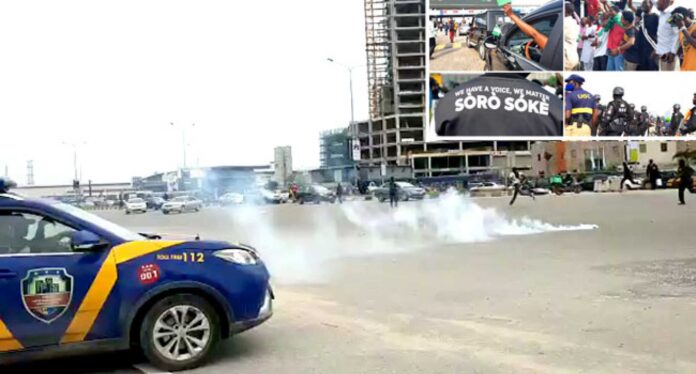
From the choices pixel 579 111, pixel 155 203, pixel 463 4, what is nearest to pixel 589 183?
pixel 579 111

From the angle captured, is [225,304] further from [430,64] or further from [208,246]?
[430,64]

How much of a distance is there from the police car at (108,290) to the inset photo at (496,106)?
42.5 metres

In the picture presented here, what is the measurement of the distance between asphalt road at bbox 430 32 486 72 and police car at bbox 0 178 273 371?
4297cm

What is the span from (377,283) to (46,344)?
535 centimetres

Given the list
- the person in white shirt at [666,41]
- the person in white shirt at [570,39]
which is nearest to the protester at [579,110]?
the person in white shirt at [570,39]

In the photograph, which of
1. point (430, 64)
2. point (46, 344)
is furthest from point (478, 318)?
point (430, 64)

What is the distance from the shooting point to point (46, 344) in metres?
5.06

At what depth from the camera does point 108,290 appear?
514 cm

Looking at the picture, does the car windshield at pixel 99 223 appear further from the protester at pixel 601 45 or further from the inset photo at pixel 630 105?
the protester at pixel 601 45

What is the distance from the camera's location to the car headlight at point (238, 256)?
5.58m

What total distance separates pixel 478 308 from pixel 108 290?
405 cm

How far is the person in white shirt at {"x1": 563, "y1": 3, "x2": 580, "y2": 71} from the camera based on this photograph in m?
45.7

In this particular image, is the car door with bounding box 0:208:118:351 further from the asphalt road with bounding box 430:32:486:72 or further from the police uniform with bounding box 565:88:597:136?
the police uniform with bounding box 565:88:597:136

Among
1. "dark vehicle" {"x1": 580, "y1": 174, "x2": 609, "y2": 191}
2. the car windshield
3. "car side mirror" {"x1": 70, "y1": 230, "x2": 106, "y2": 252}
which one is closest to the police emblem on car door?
"car side mirror" {"x1": 70, "y1": 230, "x2": 106, "y2": 252}
